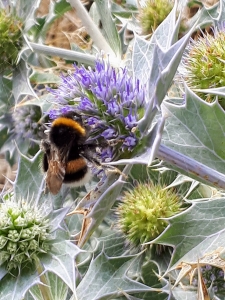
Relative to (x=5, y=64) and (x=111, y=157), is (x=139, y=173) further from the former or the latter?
(x=5, y=64)

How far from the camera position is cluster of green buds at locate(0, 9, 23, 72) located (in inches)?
90.8

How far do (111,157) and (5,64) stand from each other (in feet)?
4.02

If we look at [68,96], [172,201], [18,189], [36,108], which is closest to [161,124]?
[68,96]

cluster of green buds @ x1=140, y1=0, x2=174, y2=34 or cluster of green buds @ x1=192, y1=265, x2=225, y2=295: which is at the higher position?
cluster of green buds @ x1=140, y1=0, x2=174, y2=34

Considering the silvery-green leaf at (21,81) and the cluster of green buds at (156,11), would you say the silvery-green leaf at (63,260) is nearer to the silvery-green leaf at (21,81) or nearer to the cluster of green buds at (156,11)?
the silvery-green leaf at (21,81)

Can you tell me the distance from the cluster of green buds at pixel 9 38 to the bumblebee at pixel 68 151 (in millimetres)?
1005

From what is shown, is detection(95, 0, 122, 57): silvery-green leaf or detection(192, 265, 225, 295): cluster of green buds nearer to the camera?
detection(192, 265, 225, 295): cluster of green buds

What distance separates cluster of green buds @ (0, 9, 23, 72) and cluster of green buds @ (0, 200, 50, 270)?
94 centimetres

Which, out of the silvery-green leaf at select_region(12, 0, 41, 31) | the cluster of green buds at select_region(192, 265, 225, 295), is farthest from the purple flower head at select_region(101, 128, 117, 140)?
the silvery-green leaf at select_region(12, 0, 41, 31)

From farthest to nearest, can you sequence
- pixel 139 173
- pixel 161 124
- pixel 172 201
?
pixel 139 173 → pixel 172 201 → pixel 161 124

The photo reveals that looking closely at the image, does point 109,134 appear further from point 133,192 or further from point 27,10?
point 27,10

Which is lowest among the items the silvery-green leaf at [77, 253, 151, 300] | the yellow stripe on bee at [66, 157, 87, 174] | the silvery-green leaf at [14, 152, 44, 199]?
the silvery-green leaf at [77, 253, 151, 300]

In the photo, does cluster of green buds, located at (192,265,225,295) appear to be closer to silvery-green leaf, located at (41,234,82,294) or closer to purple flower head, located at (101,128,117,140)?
silvery-green leaf, located at (41,234,82,294)

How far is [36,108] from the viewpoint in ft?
9.07
